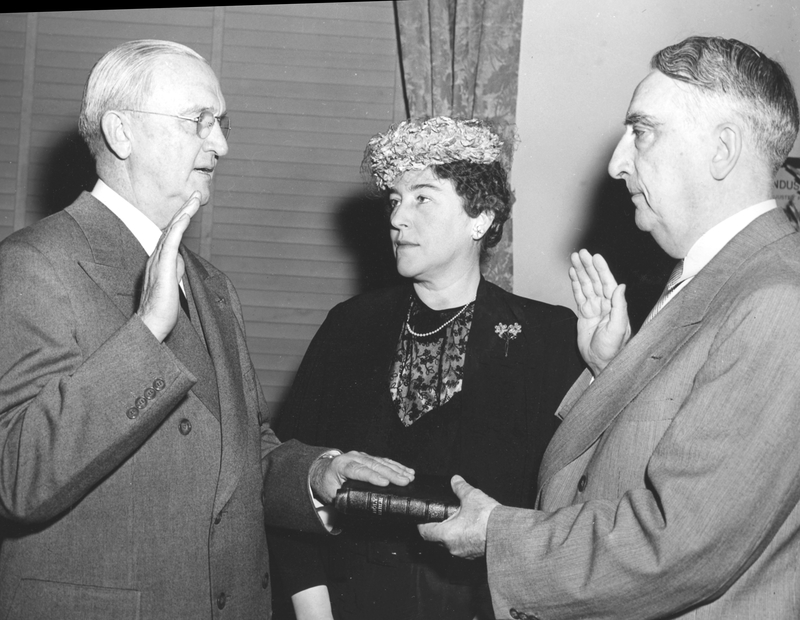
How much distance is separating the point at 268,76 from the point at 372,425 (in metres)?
2.26

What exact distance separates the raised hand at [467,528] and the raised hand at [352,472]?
9.0 inches

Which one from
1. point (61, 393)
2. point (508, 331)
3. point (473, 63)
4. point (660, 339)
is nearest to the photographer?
point (61, 393)

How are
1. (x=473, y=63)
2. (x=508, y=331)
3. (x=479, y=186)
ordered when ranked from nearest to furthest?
(x=508, y=331) → (x=479, y=186) → (x=473, y=63)

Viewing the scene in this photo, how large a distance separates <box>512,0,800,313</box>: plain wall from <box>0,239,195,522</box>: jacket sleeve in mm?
2659

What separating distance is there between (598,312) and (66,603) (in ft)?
4.99

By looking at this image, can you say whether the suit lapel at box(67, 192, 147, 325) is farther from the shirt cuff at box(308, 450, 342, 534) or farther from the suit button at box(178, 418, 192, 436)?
the shirt cuff at box(308, 450, 342, 534)

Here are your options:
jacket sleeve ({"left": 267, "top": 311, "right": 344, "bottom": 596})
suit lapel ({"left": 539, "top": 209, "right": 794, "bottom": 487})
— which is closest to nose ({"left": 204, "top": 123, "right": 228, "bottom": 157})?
jacket sleeve ({"left": 267, "top": 311, "right": 344, "bottom": 596})

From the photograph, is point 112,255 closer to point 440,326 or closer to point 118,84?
point 118,84

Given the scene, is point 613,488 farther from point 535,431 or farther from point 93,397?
point 93,397

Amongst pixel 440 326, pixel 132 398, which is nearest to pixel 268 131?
pixel 440 326

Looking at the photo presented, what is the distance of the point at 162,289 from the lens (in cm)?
164

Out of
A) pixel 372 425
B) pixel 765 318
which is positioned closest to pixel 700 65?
pixel 765 318

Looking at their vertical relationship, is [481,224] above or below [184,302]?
above

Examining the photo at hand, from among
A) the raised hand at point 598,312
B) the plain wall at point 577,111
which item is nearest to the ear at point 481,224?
the raised hand at point 598,312
